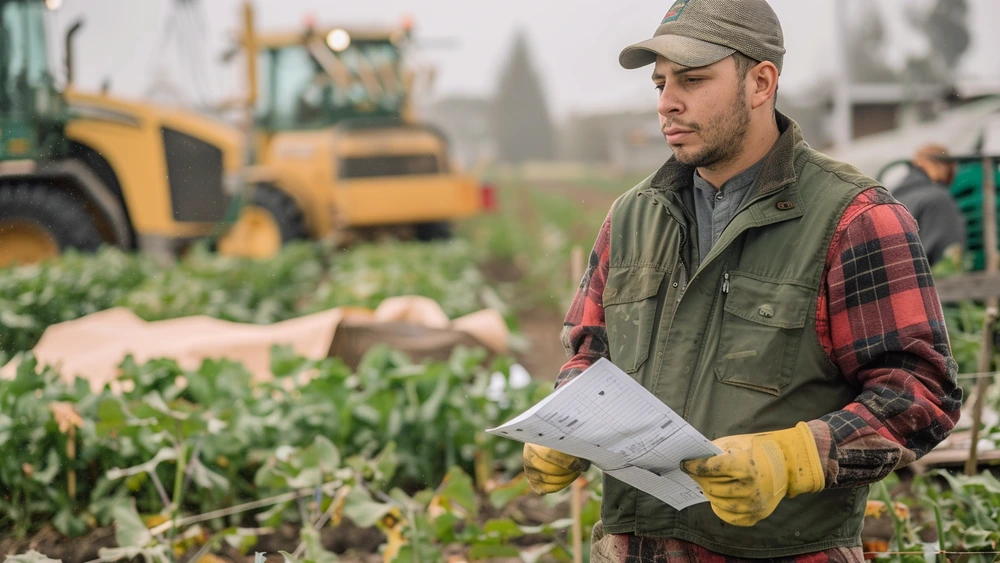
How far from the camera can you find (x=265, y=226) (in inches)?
503

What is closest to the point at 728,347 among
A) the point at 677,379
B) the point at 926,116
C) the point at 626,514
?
the point at 677,379

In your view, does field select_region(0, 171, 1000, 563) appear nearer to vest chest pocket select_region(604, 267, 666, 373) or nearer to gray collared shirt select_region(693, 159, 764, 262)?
vest chest pocket select_region(604, 267, 666, 373)

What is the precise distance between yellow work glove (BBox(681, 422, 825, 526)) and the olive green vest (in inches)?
4.3

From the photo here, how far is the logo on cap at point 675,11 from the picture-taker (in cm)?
174

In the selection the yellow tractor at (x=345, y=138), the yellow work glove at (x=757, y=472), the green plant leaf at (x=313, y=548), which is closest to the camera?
the yellow work glove at (x=757, y=472)

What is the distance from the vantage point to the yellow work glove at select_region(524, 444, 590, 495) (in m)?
1.84

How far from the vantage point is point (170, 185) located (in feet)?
35.1

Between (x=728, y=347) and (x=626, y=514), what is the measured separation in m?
0.38

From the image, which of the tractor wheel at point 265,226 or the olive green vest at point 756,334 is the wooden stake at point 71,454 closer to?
the olive green vest at point 756,334

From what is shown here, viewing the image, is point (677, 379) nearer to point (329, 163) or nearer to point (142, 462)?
point (142, 462)

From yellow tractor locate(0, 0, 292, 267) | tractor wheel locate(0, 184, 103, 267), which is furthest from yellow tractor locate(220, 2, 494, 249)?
tractor wheel locate(0, 184, 103, 267)

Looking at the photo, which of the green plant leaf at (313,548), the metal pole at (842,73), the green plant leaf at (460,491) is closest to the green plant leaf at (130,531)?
the green plant leaf at (313,548)

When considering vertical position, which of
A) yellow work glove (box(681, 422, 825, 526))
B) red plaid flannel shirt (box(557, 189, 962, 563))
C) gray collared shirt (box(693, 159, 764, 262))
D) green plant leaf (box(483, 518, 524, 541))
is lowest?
green plant leaf (box(483, 518, 524, 541))

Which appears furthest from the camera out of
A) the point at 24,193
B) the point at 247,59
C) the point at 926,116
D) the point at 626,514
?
the point at 247,59
